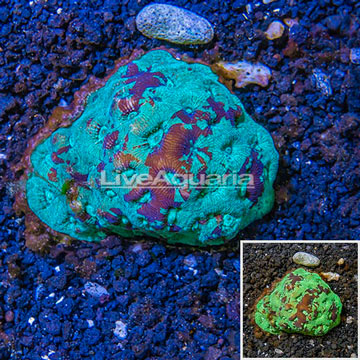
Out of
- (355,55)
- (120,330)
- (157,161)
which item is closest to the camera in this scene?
(157,161)

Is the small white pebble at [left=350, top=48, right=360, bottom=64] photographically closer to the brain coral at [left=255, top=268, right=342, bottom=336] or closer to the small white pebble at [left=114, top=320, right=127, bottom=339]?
the brain coral at [left=255, top=268, right=342, bottom=336]

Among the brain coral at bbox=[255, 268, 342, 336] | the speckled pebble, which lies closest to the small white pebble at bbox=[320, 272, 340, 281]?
the brain coral at bbox=[255, 268, 342, 336]

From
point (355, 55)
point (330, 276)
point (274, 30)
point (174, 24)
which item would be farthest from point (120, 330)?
point (355, 55)

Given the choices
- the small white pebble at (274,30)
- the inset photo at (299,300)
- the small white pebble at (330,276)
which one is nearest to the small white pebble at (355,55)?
the small white pebble at (274,30)

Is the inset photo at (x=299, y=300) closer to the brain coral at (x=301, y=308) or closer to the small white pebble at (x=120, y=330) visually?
the brain coral at (x=301, y=308)

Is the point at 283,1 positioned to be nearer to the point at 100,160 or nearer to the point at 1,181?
the point at 100,160

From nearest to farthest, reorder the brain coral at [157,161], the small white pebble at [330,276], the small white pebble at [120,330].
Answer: the brain coral at [157,161], the small white pebble at [120,330], the small white pebble at [330,276]

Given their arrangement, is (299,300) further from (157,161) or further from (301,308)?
(157,161)
